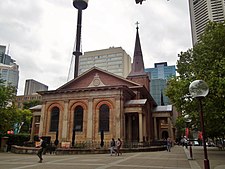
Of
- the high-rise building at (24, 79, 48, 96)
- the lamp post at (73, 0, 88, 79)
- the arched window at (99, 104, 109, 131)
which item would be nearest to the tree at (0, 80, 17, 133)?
the arched window at (99, 104, 109, 131)

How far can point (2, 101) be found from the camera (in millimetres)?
27719

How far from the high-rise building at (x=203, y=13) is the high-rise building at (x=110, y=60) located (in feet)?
321

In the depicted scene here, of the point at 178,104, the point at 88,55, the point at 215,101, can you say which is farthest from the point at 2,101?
the point at 88,55

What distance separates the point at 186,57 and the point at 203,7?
20.4 ft

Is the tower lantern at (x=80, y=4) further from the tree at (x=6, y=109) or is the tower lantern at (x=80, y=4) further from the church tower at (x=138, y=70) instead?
the tree at (x=6, y=109)

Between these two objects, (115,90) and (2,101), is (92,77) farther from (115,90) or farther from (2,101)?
(2,101)

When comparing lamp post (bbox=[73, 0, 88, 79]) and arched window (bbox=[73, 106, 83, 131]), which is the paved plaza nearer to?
arched window (bbox=[73, 106, 83, 131])

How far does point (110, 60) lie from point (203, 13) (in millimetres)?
106672

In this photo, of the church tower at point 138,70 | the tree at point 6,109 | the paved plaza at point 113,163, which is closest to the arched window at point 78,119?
the tree at point 6,109

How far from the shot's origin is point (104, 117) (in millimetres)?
31734

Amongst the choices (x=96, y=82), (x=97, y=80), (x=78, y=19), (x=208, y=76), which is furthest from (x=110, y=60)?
(x=208, y=76)

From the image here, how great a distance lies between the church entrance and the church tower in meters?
12.3

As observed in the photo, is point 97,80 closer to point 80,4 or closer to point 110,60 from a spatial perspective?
point 80,4

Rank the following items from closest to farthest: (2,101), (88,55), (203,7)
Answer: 1. (203,7)
2. (2,101)
3. (88,55)
